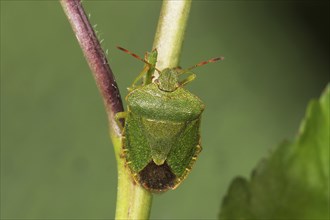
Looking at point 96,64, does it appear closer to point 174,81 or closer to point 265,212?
point 265,212

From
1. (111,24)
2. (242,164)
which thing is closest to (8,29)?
(111,24)

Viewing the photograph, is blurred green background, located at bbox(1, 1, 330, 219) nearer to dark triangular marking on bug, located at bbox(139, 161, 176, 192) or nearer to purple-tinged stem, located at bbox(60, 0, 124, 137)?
dark triangular marking on bug, located at bbox(139, 161, 176, 192)

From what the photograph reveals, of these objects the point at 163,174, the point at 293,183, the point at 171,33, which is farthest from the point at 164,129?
the point at 293,183

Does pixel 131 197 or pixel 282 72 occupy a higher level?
pixel 282 72

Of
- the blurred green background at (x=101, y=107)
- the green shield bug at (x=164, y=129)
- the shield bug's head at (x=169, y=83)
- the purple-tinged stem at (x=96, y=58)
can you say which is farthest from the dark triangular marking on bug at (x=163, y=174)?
the blurred green background at (x=101, y=107)

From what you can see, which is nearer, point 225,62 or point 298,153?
point 298,153

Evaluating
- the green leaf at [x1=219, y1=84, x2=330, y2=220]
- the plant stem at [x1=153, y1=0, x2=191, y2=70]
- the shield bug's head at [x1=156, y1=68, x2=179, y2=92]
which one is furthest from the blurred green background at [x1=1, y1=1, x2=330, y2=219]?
the green leaf at [x1=219, y1=84, x2=330, y2=220]

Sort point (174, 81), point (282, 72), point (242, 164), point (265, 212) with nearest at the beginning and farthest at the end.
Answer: point (265, 212) < point (174, 81) < point (242, 164) < point (282, 72)

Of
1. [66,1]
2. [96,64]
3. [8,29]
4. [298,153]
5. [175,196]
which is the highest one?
[8,29]
